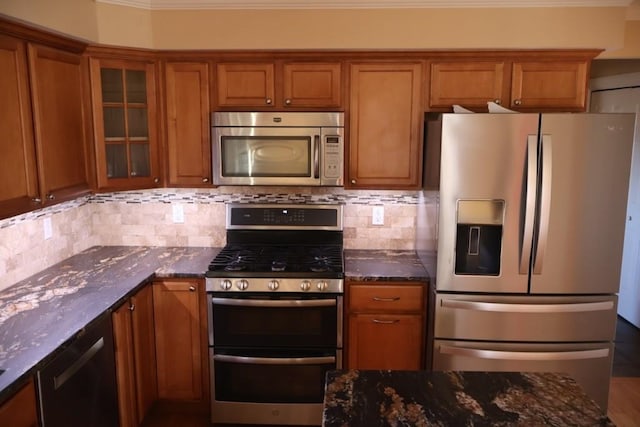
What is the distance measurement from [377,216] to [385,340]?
2.82 feet

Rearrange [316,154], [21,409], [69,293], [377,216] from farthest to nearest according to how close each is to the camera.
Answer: [377,216] < [316,154] < [69,293] < [21,409]

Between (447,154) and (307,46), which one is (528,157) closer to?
(447,154)

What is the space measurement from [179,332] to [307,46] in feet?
5.83

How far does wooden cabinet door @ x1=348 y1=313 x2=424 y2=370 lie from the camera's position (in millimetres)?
2842

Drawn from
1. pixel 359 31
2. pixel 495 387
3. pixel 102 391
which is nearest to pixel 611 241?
pixel 495 387

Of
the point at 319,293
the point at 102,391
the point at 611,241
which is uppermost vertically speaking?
the point at 611,241

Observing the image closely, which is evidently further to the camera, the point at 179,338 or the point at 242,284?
the point at 179,338

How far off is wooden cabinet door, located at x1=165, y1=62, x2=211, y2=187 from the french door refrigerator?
139cm

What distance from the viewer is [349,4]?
2.78m

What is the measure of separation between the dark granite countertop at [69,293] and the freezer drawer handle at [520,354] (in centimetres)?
146

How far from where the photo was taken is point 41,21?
2184 mm

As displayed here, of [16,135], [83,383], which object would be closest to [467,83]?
[16,135]

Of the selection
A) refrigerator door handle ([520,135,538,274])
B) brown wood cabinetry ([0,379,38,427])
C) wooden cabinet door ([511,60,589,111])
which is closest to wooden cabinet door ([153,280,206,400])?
brown wood cabinetry ([0,379,38,427])

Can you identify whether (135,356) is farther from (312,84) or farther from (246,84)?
(312,84)
